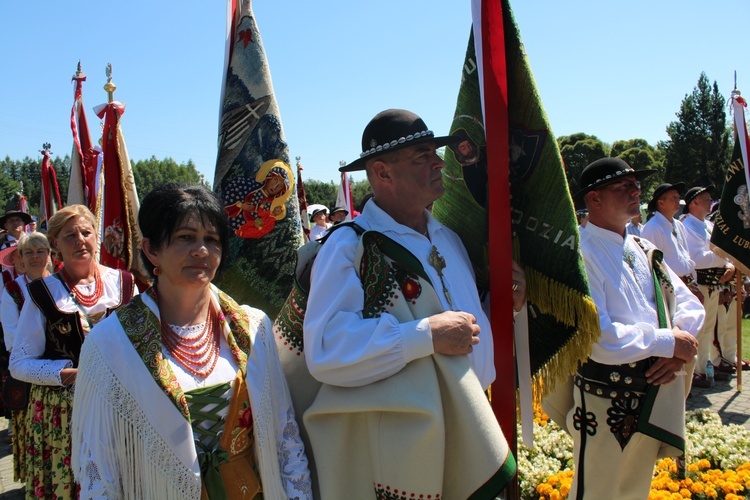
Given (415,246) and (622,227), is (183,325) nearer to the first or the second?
(415,246)

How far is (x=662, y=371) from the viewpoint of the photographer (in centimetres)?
350

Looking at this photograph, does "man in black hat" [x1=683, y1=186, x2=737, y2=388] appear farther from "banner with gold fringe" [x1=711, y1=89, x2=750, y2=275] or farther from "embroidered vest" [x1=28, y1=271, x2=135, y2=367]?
"embroidered vest" [x1=28, y1=271, x2=135, y2=367]

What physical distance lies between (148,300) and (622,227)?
2.98 m

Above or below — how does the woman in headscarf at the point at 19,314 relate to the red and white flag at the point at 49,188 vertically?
below

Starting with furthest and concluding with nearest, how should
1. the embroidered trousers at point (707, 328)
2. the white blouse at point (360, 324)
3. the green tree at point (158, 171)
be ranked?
1. the green tree at point (158, 171)
2. the embroidered trousers at point (707, 328)
3. the white blouse at point (360, 324)

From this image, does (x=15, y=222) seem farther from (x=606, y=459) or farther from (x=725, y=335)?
(x=725, y=335)

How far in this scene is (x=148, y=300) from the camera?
220cm

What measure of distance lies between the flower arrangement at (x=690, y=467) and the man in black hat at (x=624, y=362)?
2.22ft

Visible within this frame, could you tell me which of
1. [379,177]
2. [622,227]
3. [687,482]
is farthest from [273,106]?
[687,482]

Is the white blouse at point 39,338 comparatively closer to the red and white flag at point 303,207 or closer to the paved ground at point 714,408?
the red and white flag at point 303,207

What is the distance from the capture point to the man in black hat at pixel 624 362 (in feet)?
11.4

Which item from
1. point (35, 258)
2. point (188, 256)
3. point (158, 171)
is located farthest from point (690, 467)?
point (158, 171)

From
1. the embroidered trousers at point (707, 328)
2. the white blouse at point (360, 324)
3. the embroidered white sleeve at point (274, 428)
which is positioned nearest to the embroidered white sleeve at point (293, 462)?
the embroidered white sleeve at point (274, 428)

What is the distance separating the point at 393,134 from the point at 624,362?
6.50 feet
